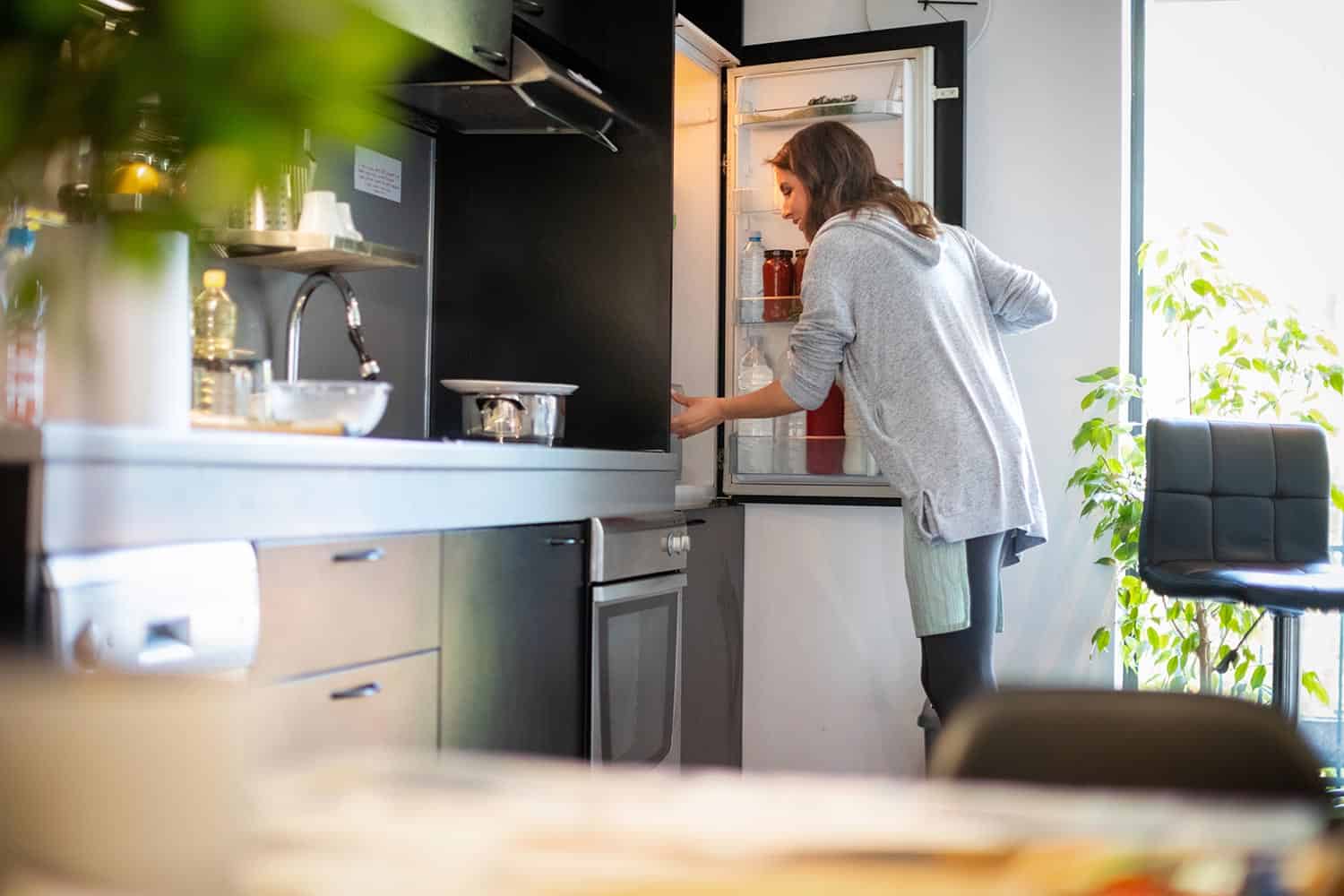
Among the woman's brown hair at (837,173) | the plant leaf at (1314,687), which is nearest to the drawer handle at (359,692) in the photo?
the woman's brown hair at (837,173)

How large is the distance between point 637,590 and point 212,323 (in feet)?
3.18

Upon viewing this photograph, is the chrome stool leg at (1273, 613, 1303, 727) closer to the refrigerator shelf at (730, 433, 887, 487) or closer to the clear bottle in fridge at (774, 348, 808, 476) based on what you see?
the refrigerator shelf at (730, 433, 887, 487)

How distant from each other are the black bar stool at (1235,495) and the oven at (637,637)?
42.3 inches

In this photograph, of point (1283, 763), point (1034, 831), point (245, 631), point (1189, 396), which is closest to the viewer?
point (1034, 831)

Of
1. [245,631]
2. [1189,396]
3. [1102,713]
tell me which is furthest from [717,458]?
[1102,713]

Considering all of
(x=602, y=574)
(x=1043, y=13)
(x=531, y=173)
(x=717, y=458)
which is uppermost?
(x=1043, y=13)

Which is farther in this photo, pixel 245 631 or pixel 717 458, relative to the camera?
pixel 717 458

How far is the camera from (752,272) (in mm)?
3520

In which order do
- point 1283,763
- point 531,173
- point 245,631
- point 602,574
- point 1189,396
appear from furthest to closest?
point 1189,396
point 531,173
point 602,574
point 245,631
point 1283,763

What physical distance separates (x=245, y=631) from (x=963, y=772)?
3.33 ft

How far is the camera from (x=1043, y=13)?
11.3 ft

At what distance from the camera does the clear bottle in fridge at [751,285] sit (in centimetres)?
351

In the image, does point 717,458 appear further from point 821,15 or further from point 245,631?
point 245,631

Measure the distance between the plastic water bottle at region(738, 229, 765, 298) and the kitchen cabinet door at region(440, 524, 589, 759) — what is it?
120 cm
